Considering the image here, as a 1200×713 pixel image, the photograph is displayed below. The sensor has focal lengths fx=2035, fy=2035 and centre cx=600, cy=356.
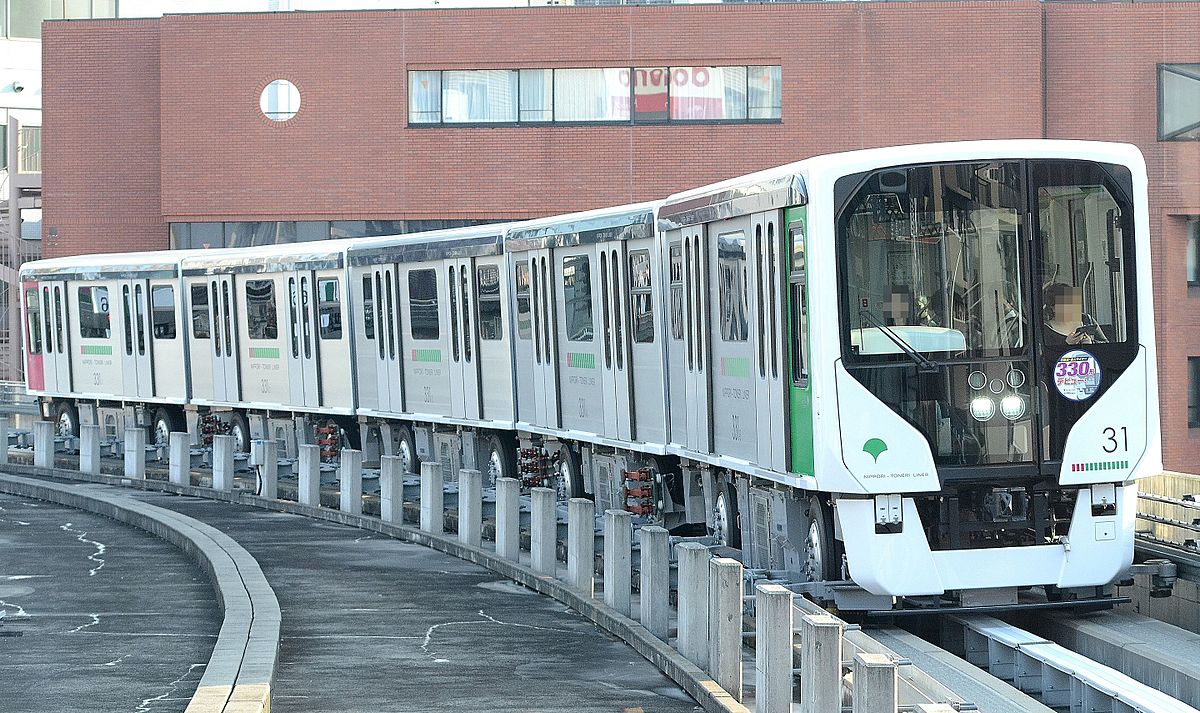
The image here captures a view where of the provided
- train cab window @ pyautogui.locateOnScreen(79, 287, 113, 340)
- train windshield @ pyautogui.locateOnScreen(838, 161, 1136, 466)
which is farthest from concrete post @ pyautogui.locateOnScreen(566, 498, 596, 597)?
train cab window @ pyautogui.locateOnScreen(79, 287, 113, 340)

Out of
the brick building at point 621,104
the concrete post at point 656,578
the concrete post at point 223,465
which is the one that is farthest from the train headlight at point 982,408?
the brick building at point 621,104

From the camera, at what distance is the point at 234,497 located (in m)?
24.8

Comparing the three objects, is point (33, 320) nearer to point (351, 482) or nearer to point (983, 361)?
point (351, 482)

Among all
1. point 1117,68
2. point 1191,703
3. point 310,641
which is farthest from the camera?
point 1117,68

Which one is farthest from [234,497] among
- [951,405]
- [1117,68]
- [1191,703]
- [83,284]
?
[1117,68]

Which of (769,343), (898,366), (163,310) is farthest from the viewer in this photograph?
(163,310)

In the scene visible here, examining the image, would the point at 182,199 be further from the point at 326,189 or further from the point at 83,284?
the point at 83,284

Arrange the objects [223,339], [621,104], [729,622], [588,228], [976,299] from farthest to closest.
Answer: [621,104] < [223,339] < [588,228] < [976,299] < [729,622]

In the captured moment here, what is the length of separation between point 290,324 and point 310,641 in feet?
55.1

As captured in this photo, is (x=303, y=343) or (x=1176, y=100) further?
(x=1176, y=100)

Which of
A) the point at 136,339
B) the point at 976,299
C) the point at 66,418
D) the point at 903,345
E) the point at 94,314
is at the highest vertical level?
the point at 94,314

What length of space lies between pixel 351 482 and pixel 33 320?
1702cm

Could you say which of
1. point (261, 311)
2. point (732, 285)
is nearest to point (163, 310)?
point (261, 311)

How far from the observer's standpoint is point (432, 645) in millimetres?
12727
